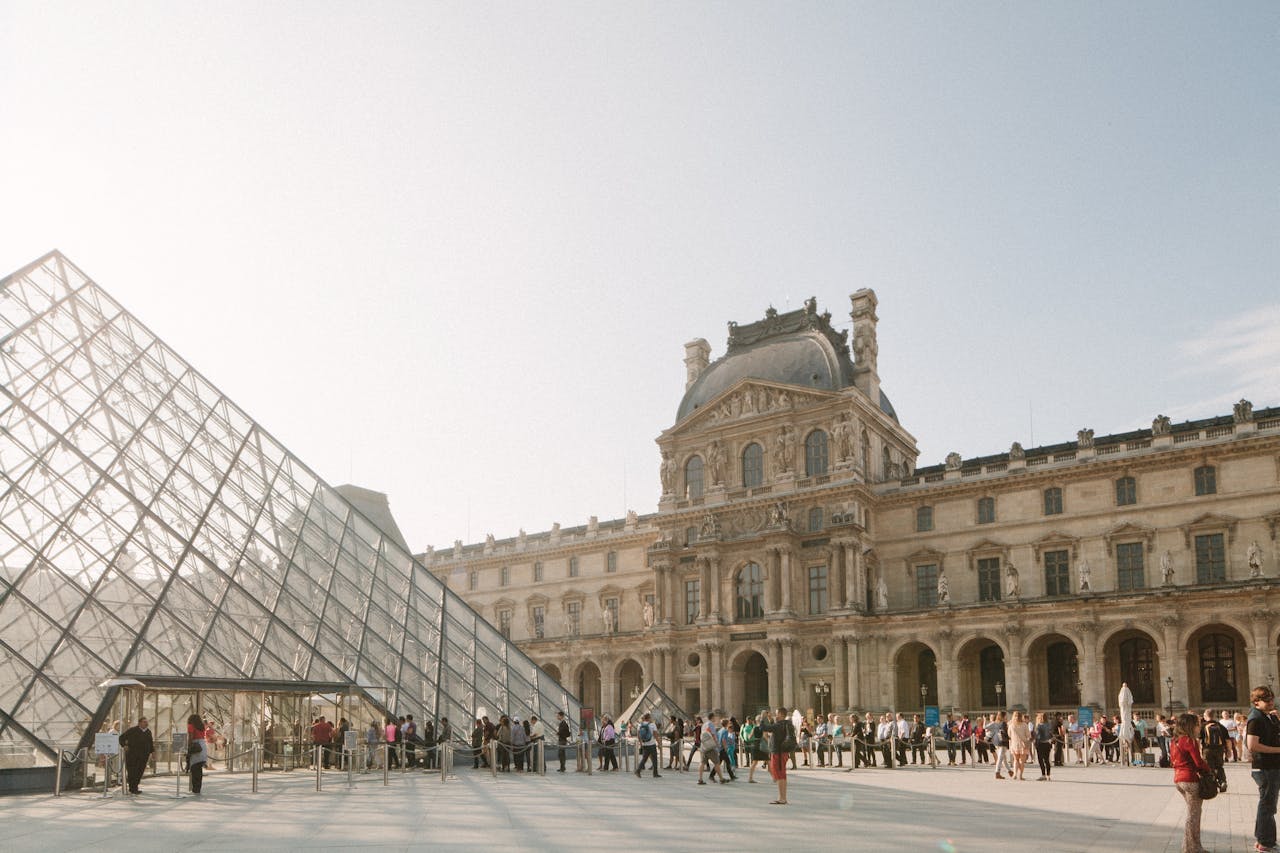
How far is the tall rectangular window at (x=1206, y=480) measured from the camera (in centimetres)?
4072

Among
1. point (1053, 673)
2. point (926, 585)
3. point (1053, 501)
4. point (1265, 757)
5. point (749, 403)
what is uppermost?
point (749, 403)

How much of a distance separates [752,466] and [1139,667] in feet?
59.0

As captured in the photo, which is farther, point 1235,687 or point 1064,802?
point 1235,687

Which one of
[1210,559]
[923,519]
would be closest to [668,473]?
[923,519]

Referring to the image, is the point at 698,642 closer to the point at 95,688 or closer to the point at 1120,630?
the point at 1120,630

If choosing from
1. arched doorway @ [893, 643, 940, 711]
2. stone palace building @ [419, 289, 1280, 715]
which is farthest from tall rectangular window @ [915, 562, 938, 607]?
arched doorway @ [893, 643, 940, 711]

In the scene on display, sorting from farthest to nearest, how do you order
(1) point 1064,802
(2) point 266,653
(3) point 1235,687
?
1. (3) point 1235,687
2. (2) point 266,653
3. (1) point 1064,802

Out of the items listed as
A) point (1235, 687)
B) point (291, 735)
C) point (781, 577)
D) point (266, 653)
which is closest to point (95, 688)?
point (266, 653)

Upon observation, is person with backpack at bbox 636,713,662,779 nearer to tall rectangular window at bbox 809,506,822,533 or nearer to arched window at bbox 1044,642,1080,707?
tall rectangular window at bbox 809,506,822,533

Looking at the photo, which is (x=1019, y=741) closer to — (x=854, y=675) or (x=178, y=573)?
(x=178, y=573)

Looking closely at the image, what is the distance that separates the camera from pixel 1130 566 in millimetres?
42219

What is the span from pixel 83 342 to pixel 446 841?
18.0 metres

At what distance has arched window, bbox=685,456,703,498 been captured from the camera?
52.8 meters

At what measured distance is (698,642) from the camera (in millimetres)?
49688
